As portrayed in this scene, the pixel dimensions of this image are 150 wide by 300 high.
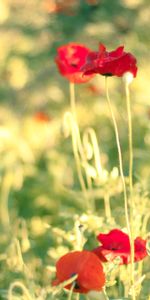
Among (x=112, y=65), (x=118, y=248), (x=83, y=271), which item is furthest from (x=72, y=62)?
(x=83, y=271)

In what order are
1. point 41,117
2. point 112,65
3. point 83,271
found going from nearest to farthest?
point 83,271
point 112,65
point 41,117

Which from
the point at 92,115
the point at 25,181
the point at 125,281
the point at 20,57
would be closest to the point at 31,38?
the point at 20,57

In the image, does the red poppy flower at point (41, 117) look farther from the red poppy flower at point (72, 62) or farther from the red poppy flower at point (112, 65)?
the red poppy flower at point (112, 65)

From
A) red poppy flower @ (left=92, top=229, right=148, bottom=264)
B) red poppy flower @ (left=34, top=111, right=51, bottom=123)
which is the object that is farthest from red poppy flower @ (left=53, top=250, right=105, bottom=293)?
red poppy flower @ (left=34, top=111, right=51, bottom=123)

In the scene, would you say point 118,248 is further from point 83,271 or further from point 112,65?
point 112,65

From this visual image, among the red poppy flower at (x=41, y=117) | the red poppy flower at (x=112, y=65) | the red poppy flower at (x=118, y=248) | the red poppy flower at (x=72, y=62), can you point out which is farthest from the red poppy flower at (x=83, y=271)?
the red poppy flower at (x=41, y=117)
